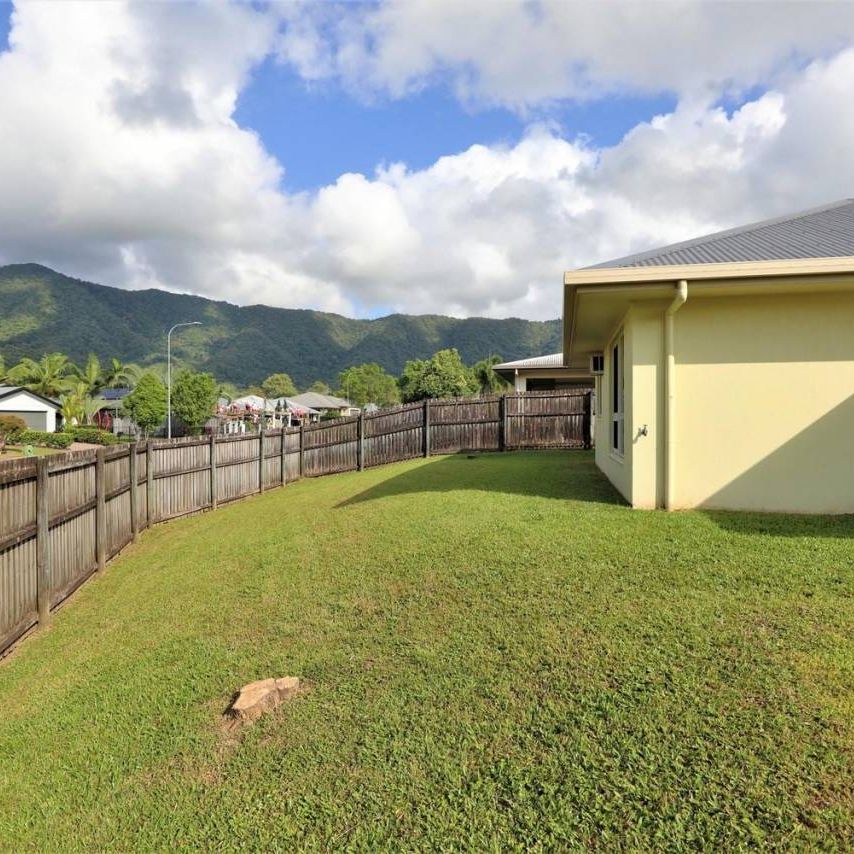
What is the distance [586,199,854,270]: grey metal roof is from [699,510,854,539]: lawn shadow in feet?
8.43

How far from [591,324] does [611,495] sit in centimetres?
261

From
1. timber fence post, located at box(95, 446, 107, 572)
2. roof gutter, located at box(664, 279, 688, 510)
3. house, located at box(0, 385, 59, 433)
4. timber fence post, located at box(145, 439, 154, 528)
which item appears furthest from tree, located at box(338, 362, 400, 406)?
roof gutter, located at box(664, 279, 688, 510)

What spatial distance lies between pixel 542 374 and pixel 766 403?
16619mm

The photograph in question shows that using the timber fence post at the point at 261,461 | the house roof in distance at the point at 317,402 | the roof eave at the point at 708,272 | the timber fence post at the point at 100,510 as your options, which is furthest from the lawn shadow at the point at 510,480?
the house roof in distance at the point at 317,402

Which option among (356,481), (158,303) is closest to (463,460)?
(356,481)

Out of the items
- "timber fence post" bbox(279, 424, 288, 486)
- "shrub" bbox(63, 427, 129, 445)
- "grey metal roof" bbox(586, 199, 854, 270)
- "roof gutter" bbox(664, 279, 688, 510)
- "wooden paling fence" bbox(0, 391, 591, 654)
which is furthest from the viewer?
"shrub" bbox(63, 427, 129, 445)

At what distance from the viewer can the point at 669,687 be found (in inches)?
125

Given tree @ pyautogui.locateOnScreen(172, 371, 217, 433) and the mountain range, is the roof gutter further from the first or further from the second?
the mountain range

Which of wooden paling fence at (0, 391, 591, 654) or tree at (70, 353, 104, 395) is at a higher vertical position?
tree at (70, 353, 104, 395)

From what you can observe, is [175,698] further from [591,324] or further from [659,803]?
[591,324]

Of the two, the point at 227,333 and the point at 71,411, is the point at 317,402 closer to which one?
the point at 71,411

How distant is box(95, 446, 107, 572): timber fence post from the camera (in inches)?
290

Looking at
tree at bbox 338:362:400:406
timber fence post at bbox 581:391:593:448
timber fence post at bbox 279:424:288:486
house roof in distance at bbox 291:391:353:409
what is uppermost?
tree at bbox 338:362:400:406

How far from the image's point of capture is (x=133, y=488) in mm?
9117
